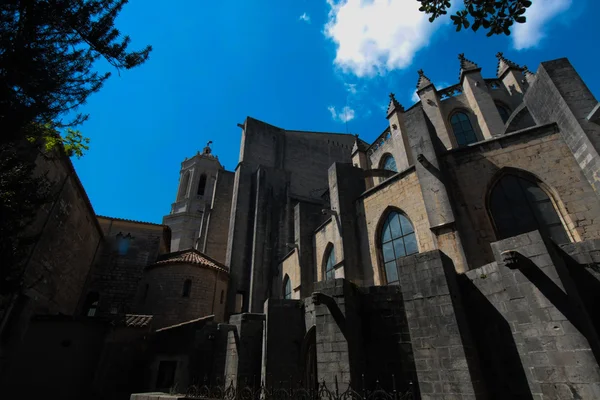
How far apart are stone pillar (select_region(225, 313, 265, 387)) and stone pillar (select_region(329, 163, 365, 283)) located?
12.7 ft

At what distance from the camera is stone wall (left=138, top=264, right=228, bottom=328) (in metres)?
14.4

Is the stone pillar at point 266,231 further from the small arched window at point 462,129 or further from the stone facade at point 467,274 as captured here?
the small arched window at point 462,129

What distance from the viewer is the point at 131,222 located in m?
19.2

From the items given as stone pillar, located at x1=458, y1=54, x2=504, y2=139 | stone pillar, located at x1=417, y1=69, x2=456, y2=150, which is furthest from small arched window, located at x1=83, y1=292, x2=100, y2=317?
stone pillar, located at x1=458, y1=54, x2=504, y2=139

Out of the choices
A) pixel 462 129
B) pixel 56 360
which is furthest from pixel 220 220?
pixel 462 129

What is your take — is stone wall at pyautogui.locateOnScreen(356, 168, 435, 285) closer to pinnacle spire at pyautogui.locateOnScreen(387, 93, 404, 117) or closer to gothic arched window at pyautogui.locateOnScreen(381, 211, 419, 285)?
gothic arched window at pyautogui.locateOnScreen(381, 211, 419, 285)

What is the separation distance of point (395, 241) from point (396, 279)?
1360mm

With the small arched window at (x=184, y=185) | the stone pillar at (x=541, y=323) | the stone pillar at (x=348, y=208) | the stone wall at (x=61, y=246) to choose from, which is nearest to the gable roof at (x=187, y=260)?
the stone wall at (x=61, y=246)

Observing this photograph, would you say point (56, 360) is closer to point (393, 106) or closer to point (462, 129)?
Answer: point (393, 106)

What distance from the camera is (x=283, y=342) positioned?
9.14 metres

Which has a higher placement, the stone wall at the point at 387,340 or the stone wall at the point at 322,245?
the stone wall at the point at 322,245

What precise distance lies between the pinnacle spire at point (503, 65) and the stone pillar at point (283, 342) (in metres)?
19.5

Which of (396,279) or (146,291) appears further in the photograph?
(146,291)

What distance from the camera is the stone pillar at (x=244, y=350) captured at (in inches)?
382
